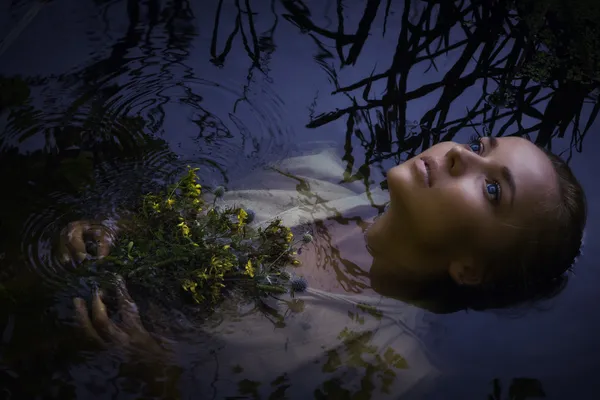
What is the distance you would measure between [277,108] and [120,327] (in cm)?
91

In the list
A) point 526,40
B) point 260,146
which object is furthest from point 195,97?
point 526,40

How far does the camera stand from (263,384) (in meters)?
1.33

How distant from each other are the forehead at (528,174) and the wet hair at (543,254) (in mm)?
25

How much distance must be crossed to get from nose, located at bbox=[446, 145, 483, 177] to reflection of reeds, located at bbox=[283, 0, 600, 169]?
548 mm

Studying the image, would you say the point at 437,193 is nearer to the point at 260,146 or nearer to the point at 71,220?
the point at 260,146

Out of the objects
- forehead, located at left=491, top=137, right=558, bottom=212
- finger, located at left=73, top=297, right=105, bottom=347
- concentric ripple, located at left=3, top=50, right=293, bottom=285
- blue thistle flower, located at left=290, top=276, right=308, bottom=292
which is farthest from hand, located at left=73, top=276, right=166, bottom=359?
forehead, located at left=491, top=137, right=558, bottom=212

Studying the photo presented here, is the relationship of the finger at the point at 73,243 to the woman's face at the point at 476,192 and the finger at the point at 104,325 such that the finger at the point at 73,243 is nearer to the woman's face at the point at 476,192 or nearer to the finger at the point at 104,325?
the finger at the point at 104,325

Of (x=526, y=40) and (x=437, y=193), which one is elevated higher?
(x=526, y=40)

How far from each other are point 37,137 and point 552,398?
145cm

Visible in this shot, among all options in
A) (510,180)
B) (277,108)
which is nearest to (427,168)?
(510,180)

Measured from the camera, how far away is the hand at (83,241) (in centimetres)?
136

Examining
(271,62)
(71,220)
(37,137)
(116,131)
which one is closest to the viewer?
(71,220)

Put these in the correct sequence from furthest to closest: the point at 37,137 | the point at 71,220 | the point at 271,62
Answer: the point at 271,62 < the point at 37,137 < the point at 71,220

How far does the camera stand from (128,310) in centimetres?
130
